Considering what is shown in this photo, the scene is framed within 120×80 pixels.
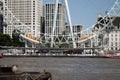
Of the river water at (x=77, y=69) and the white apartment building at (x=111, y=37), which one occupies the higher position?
the white apartment building at (x=111, y=37)

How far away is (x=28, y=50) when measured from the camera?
535ft

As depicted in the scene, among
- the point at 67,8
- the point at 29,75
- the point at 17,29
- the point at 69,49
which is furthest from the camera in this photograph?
the point at 17,29

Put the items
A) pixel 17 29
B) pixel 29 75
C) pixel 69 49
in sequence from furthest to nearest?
Answer: pixel 17 29 < pixel 69 49 < pixel 29 75

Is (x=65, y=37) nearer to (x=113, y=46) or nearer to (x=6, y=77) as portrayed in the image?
(x=113, y=46)

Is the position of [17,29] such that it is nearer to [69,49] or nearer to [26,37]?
[26,37]

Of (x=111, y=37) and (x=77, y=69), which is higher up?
(x=111, y=37)

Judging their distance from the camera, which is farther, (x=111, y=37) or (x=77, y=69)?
(x=111, y=37)

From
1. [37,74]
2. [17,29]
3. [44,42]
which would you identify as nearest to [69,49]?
[44,42]

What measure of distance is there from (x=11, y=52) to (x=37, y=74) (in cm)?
12371

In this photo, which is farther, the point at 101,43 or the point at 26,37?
the point at 101,43

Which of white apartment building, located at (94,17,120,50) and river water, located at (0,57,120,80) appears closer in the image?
river water, located at (0,57,120,80)

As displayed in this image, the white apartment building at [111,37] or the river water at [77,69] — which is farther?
the white apartment building at [111,37]

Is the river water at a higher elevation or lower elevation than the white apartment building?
lower

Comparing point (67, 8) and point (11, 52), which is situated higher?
point (67, 8)
